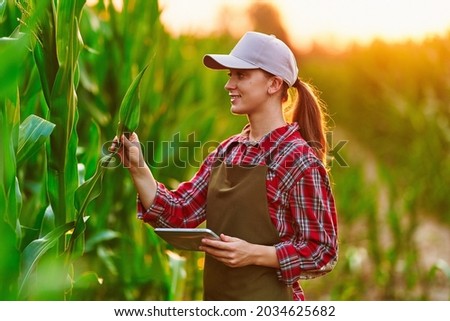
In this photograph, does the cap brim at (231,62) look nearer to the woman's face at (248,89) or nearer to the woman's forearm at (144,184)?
the woman's face at (248,89)

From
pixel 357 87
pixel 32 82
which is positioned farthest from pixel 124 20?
pixel 357 87

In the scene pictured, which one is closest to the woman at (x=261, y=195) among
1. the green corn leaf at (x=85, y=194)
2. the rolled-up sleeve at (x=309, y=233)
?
the rolled-up sleeve at (x=309, y=233)

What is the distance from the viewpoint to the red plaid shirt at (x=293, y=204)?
3.86 ft

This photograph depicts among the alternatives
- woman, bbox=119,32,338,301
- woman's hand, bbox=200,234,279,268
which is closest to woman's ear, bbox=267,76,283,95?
woman, bbox=119,32,338,301

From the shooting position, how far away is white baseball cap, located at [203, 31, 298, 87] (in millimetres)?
1215

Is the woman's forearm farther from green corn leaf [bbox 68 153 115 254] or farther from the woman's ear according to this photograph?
the woman's ear

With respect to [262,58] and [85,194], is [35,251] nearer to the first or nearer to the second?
[85,194]

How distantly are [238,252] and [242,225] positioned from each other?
0.22ft

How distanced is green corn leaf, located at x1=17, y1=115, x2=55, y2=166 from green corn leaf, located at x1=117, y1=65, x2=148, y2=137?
0.30 ft

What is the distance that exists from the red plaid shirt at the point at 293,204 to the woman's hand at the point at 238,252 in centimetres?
2

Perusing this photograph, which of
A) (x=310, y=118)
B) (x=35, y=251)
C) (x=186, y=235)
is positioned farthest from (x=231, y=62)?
(x=35, y=251)

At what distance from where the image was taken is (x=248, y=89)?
122 centimetres

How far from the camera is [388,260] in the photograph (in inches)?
120

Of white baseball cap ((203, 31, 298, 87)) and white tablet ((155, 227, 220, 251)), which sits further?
white baseball cap ((203, 31, 298, 87))
